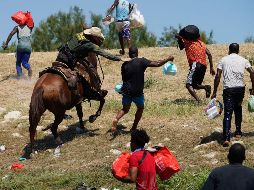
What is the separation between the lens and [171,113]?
12.2 meters

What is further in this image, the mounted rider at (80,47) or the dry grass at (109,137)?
the mounted rider at (80,47)

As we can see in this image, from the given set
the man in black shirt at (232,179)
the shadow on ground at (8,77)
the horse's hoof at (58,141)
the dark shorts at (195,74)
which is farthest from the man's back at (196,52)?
the man in black shirt at (232,179)

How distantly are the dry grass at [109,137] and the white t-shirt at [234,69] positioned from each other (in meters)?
1.00

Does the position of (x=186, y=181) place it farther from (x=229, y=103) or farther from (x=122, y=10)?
(x=122, y=10)

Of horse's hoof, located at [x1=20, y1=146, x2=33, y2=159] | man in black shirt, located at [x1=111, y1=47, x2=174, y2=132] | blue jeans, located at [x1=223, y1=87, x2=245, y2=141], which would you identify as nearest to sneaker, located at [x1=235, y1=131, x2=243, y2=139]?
blue jeans, located at [x1=223, y1=87, x2=245, y2=141]

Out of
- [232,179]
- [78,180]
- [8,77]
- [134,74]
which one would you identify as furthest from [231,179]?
[8,77]

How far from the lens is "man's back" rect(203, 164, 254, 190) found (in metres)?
5.36

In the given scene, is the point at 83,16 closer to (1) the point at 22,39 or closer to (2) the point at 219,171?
(1) the point at 22,39

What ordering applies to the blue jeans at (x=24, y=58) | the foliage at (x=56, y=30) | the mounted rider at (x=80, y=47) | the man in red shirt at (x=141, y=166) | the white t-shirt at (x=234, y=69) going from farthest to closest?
1. the foliage at (x=56, y=30)
2. the blue jeans at (x=24, y=58)
3. the mounted rider at (x=80, y=47)
4. the white t-shirt at (x=234, y=69)
5. the man in red shirt at (x=141, y=166)

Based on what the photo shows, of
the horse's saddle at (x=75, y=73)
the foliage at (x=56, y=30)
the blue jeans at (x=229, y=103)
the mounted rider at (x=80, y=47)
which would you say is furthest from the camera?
the foliage at (x=56, y=30)

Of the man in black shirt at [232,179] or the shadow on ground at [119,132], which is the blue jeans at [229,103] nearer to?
the shadow on ground at [119,132]

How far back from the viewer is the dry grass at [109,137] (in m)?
9.14

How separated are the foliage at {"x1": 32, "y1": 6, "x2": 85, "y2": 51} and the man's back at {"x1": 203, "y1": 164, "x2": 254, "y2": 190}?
3816cm

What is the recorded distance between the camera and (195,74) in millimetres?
12742
